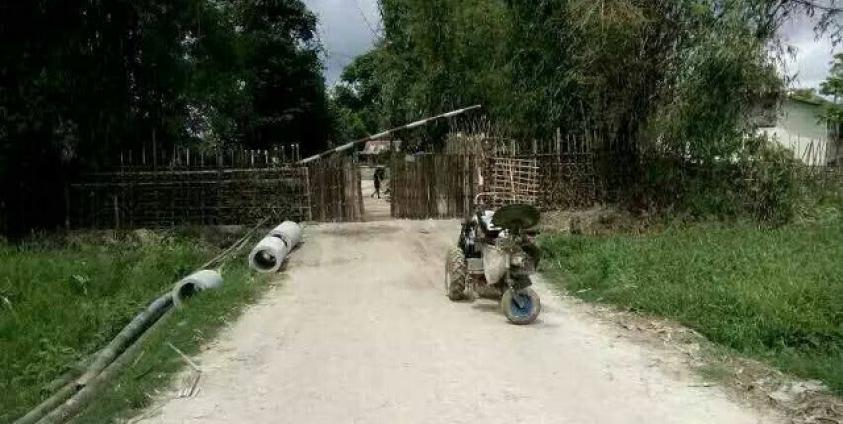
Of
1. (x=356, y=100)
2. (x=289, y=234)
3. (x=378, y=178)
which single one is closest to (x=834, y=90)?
(x=378, y=178)

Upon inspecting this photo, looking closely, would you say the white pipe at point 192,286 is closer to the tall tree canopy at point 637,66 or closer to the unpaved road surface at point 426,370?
the unpaved road surface at point 426,370

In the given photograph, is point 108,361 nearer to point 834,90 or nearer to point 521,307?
point 521,307

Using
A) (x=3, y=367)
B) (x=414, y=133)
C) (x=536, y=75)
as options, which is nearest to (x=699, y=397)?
(x=3, y=367)

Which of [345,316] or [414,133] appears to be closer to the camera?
[345,316]

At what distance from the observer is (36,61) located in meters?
13.0

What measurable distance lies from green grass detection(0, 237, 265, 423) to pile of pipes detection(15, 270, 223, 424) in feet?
0.66

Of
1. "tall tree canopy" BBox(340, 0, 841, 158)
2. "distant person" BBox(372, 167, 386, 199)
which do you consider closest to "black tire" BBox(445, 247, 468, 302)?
"tall tree canopy" BBox(340, 0, 841, 158)

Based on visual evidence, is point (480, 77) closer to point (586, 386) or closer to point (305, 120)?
point (305, 120)

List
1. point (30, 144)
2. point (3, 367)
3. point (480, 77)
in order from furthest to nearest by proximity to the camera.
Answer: point (480, 77)
point (30, 144)
point (3, 367)

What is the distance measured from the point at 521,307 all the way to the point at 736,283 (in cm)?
224

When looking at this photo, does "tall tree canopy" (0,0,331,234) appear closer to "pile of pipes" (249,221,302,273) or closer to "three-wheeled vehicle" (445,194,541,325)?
"pile of pipes" (249,221,302,273)

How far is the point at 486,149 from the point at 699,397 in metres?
10.8

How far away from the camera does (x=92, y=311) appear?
29.3 feet

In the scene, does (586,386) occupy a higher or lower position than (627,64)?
lower
